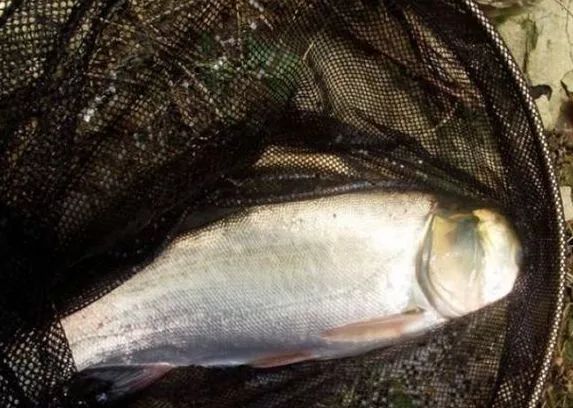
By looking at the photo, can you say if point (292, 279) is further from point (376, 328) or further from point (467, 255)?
point (467, 255)

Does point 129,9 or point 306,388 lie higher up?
point 129,9

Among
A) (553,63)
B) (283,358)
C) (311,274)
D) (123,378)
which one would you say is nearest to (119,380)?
(123,378)

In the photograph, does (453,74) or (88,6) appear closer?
(88,6)

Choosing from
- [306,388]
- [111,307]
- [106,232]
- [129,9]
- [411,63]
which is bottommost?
[306,388]

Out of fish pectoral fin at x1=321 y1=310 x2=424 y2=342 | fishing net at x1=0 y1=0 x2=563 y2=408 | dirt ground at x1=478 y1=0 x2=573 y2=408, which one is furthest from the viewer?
dirt ground at x1=478 y1=0 x2=573 y2=408

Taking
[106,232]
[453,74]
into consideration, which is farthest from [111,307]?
[453,74]

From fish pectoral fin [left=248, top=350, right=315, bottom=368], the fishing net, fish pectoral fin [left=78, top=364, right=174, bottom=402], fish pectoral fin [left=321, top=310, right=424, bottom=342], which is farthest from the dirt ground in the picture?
fish pectoral fin [left=78, top=364, right=174, bottom=402]

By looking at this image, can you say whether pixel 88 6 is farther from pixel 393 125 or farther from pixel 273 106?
pixel 393 125

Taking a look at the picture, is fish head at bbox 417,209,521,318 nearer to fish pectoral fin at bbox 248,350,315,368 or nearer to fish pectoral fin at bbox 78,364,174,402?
fish pectoral fin at bbox 248,350,315,368
